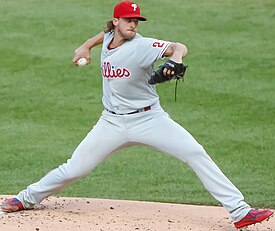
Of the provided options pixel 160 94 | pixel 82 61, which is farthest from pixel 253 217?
pixel 160 94

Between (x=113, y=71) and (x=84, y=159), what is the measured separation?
2.38 feet

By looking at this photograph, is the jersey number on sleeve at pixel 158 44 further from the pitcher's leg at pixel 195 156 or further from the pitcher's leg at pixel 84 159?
the pitcher's leg at pixel 84 159

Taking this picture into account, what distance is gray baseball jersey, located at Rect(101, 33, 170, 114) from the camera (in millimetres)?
6875

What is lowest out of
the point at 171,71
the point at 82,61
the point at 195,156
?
the point at 195,156

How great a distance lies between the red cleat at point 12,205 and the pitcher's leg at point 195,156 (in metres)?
1.13

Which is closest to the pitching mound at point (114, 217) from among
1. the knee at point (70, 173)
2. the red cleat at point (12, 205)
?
the red cleat at point (12, 205)

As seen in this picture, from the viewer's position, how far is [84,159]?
7152 mm

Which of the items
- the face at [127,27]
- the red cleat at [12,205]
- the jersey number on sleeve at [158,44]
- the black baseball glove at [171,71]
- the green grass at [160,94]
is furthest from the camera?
the green grass at [160,94]

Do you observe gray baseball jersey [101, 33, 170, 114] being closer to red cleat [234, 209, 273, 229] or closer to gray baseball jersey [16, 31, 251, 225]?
gray baseball jersey [16, 31, 251, 225]

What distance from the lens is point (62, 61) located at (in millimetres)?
14297

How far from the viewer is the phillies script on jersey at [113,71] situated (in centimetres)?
694

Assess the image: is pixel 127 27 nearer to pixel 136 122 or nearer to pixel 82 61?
pixel 82 61

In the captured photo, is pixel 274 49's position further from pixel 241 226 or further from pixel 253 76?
pixel 241 226

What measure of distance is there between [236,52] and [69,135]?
450 cm
